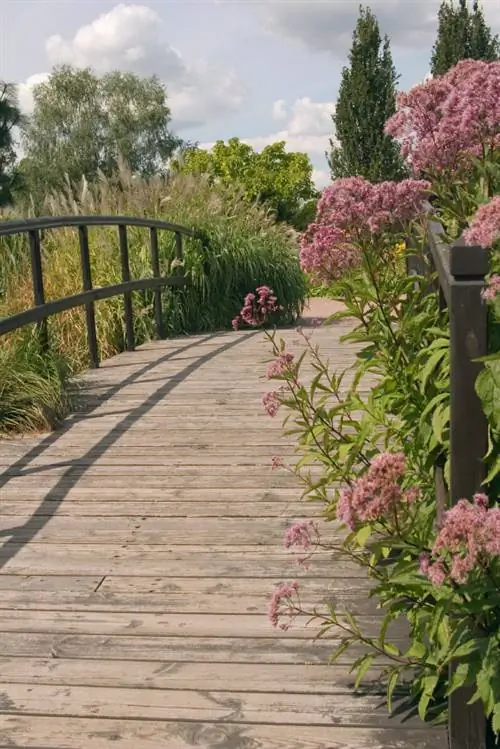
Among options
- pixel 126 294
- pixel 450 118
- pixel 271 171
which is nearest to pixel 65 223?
pixel 126 294

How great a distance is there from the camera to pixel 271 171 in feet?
114

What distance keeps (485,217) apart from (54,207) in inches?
392

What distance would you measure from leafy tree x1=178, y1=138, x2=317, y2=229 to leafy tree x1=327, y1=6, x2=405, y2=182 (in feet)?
22.2

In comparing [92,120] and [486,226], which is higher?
[92,120]

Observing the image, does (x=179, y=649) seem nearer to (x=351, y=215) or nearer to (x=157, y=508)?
(x=157, y=508)

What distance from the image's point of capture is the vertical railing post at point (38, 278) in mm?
5902

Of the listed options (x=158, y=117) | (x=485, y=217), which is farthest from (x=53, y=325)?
(x=158, y=117)

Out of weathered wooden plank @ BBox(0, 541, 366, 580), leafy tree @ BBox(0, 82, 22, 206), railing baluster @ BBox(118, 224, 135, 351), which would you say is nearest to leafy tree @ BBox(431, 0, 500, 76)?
leafy tree @ BBox(0, 82, 22, 206)

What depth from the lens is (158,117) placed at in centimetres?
4753

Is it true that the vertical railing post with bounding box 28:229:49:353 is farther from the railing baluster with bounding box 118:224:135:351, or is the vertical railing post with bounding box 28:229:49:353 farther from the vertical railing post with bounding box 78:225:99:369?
the railing baluster with bounding box 118:224:135:351

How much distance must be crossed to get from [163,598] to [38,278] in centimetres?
337

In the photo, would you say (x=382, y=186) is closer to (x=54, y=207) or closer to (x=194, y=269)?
(x=194, y=269)

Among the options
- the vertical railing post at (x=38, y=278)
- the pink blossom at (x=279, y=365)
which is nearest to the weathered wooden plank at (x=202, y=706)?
the pink blossom at (x=279, y=365)

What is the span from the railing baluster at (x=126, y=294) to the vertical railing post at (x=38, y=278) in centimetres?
180
